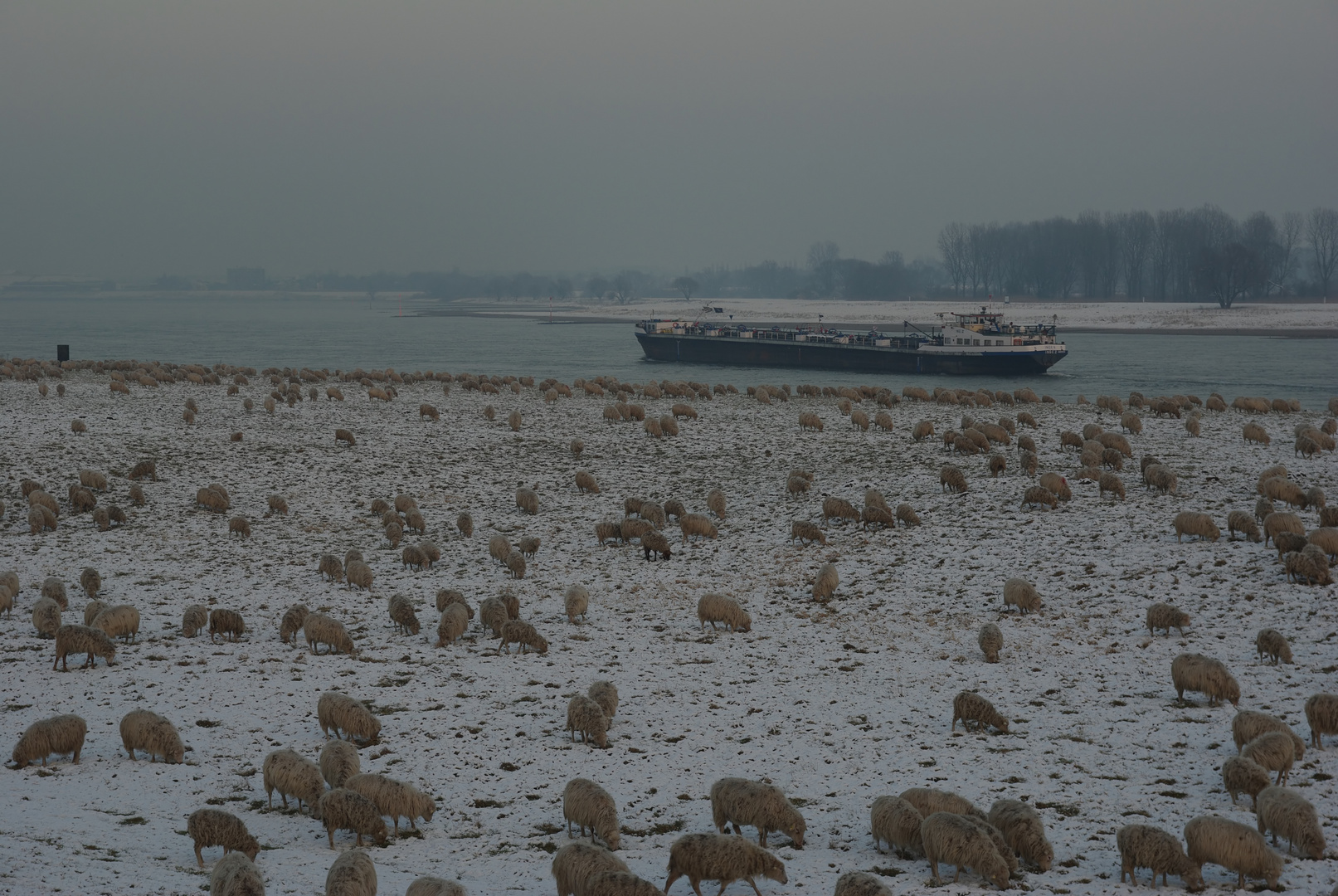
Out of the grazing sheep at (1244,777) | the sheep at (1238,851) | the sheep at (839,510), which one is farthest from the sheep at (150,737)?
the sheep at (839,510)

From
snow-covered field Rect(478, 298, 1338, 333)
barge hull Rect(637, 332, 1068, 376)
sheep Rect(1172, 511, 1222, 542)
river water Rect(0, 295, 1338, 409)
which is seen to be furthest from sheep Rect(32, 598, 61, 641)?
snow-covered field Rect(478, 298, 1338, 333)

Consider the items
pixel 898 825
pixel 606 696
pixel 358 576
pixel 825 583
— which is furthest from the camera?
pixel 358 576

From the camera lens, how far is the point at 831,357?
6844 cm

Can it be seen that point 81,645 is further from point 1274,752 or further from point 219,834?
point 1274,752

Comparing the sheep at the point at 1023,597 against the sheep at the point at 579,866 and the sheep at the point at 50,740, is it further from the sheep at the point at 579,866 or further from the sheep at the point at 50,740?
the sheep at the point at 50,740

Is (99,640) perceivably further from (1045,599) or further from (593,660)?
(1045,599)

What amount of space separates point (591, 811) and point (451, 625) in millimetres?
5723

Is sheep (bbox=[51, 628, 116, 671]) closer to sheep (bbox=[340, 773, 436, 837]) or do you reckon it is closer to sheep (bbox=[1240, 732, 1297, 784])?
sheep (bbox=[340, 773, 436, 837])

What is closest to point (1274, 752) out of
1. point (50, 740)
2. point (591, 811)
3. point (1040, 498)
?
point (591, 811)

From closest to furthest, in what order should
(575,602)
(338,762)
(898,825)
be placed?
(898,825)
(338,762)
(575,602)

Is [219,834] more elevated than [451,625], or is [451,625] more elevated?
[451,625]

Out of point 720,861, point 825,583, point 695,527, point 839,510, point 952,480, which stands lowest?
point 720,861

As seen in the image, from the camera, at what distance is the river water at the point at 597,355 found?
184 ft

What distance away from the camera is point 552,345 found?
319 ft
